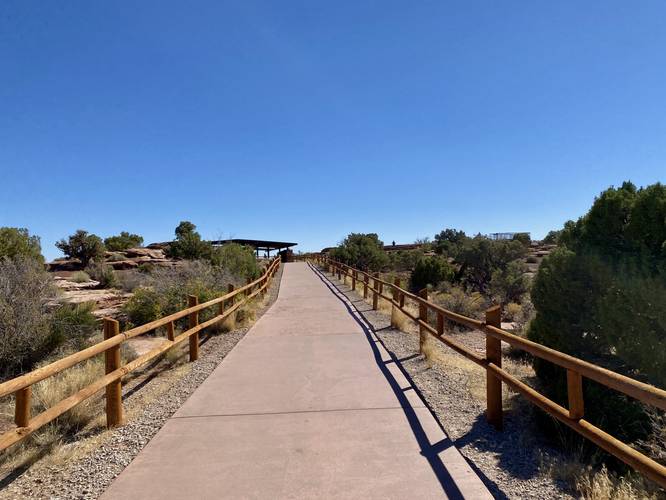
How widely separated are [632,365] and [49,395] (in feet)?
25.7


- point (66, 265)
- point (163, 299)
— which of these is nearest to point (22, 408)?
point (163, 299)

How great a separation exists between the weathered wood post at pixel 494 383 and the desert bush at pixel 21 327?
332 inches

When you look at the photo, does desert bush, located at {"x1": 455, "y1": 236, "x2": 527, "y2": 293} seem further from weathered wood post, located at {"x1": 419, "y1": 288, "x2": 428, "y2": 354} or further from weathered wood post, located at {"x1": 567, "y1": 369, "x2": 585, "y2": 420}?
weathered wood post, located at {"x1": 567, "y1": 369, "x2": 585, "y2": 420}

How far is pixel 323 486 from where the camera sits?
12.2 feet

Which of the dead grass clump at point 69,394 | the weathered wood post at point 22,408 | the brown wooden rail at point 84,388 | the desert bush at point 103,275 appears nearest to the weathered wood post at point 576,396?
the brown wooden rail at point 84,388

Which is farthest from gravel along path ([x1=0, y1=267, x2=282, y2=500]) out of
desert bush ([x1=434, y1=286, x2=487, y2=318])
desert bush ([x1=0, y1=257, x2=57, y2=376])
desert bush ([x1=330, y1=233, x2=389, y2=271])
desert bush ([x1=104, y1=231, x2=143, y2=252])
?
desert bush ([x1=104, y1=231, x2=143, y2=252])

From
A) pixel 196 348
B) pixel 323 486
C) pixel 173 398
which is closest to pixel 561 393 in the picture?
pixel 323 486

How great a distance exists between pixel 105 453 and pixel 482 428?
3.95 m

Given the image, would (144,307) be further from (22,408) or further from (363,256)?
(363,256)

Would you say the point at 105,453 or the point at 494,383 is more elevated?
the point at 494,383

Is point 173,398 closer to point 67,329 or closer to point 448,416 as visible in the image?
point 448,416

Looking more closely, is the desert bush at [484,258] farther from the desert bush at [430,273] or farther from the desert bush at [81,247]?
the desert bush at [81,247]

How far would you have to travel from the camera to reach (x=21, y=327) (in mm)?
8820

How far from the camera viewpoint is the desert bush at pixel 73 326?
9.74 meters
